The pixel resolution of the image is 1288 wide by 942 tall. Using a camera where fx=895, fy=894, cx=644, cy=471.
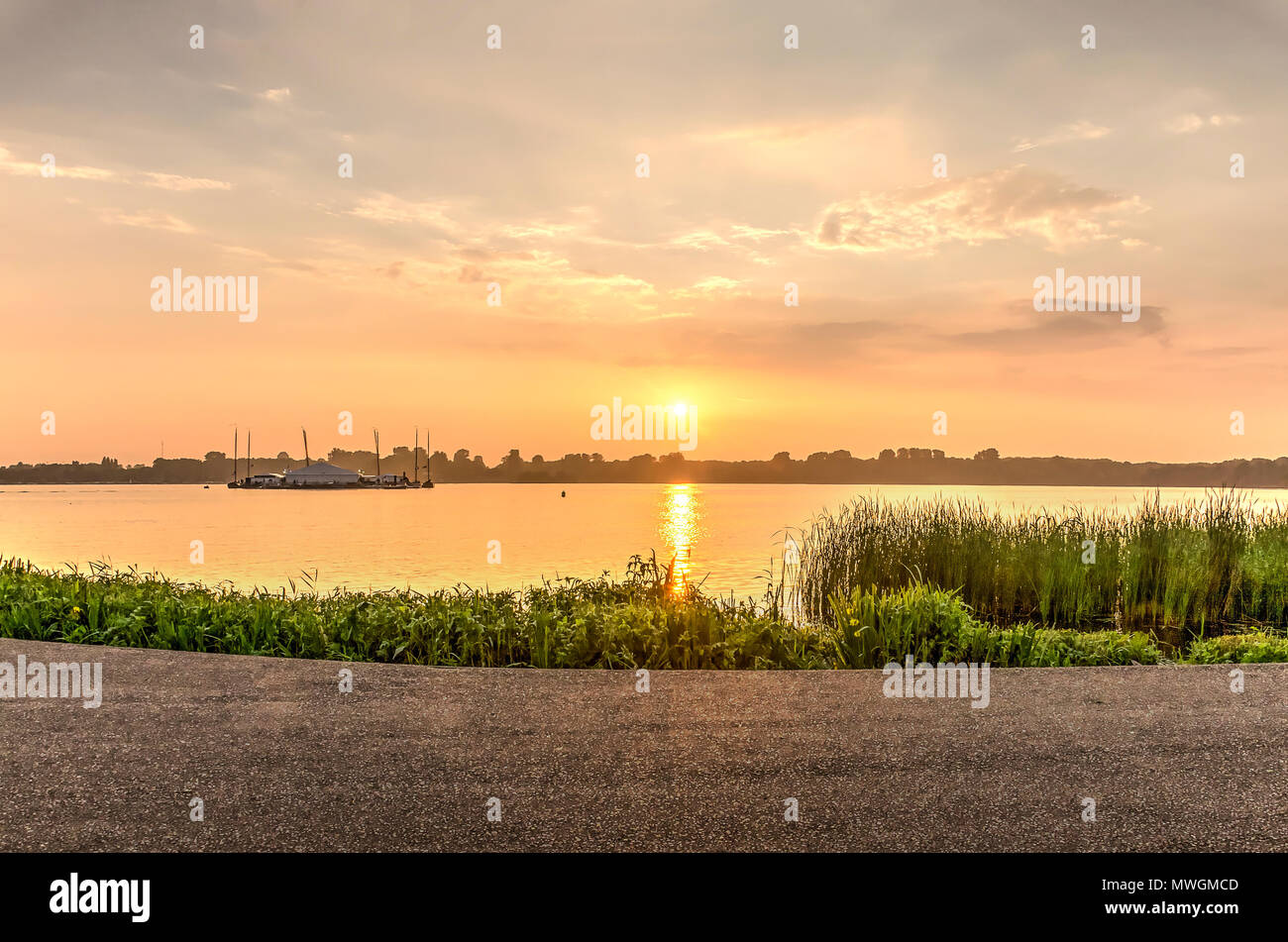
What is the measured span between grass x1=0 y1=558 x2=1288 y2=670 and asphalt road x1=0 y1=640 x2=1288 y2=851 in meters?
0.87

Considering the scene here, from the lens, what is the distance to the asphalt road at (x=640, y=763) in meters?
3.56

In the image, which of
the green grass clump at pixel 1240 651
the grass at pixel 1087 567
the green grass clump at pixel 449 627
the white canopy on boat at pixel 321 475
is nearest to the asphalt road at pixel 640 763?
→ the green grass clump at pixel 449 627

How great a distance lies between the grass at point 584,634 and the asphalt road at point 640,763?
0.87 m

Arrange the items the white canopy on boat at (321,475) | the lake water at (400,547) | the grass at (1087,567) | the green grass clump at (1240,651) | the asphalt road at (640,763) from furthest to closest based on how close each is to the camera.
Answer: the white canopy on boat at (321,475), the lake water at (400,547), the grass at (1087,567), the green grass clump at (1240,651), the asphalt road at (640,763)

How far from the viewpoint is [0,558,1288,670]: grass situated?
7.21 meters

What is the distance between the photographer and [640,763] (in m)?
4.32

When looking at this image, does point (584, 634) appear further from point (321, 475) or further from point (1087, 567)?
point (321, 475)

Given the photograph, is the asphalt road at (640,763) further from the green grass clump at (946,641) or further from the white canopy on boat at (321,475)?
the white canopy on boat at (321,475)

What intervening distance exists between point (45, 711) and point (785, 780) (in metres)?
4.55

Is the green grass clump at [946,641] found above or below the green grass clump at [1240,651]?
above

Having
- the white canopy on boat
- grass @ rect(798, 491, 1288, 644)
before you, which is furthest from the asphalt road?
the white canopy on boat

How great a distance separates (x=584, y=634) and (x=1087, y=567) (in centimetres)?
749
